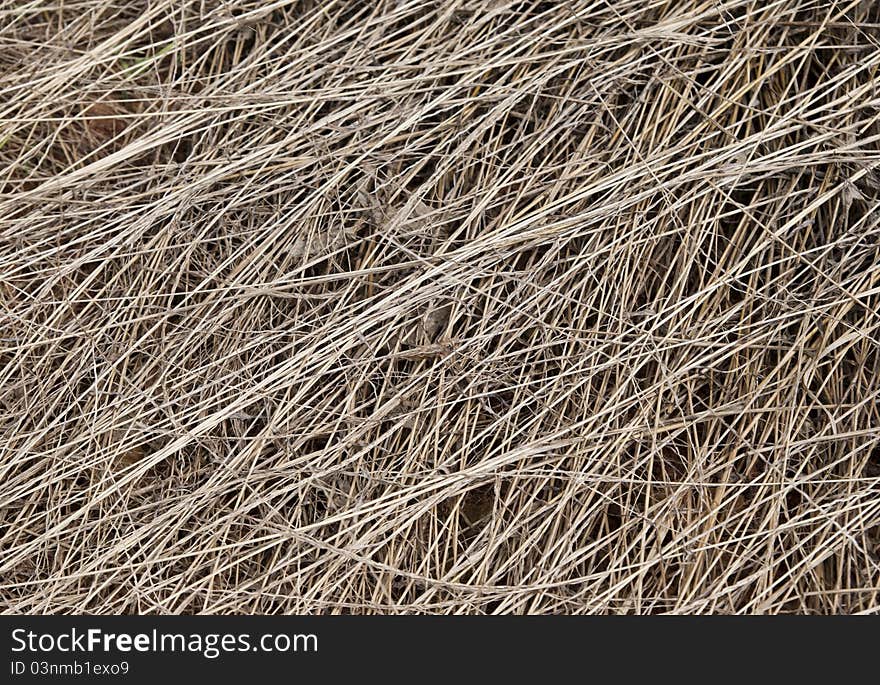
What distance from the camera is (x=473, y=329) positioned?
2.21 metres

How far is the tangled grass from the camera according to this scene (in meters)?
2.14

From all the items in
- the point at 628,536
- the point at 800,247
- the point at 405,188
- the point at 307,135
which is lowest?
the point at 628,536

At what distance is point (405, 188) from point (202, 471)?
0.98m

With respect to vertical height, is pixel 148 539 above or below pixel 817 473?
below

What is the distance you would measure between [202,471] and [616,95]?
156cm

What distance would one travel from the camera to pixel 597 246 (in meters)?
2.20

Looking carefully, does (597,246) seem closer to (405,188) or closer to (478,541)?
(405,188)

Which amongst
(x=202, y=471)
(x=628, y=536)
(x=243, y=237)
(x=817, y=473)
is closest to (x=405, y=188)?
(x=243, y=237)

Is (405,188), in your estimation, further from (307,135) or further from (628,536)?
(628,536)

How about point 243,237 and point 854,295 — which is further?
point 243,237

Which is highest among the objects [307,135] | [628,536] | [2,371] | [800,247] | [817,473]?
[307,135]

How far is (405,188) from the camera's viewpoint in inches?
89.6

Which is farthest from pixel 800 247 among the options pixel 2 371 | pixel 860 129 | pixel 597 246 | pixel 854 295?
pixel 2 371

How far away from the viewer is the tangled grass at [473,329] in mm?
2137
